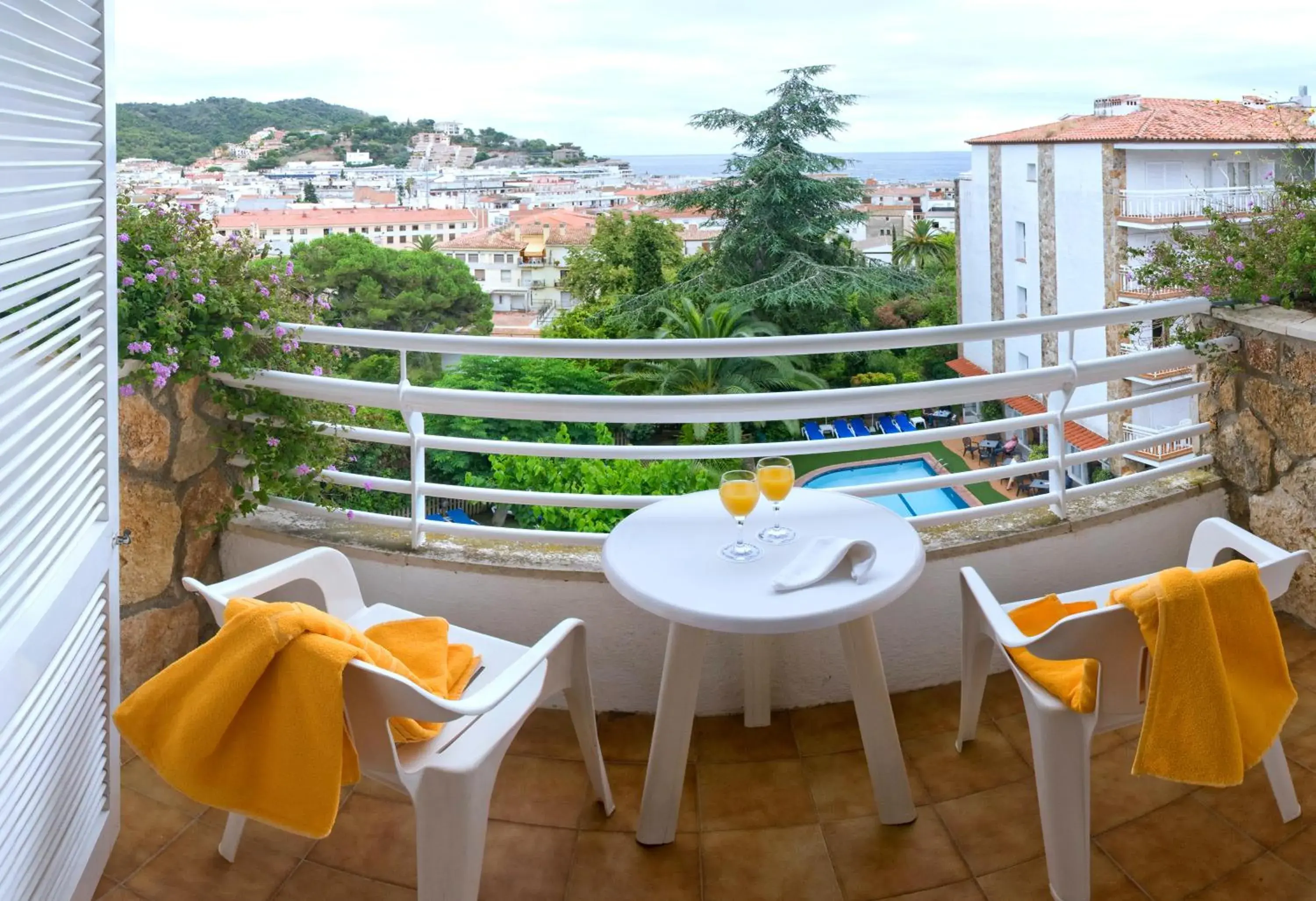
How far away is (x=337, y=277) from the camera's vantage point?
2430cm

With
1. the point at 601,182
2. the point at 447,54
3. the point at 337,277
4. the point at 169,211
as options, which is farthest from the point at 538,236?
the point at 169,211

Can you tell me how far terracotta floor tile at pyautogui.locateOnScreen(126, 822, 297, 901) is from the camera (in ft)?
5.14

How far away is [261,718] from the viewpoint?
1.27 m

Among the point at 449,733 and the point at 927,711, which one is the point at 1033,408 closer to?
the point at 927,711

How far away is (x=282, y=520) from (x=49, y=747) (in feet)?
3.15

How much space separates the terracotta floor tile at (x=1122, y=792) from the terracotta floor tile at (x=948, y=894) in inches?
9.9

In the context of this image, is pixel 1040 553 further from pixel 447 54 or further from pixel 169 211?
pixel 447 54

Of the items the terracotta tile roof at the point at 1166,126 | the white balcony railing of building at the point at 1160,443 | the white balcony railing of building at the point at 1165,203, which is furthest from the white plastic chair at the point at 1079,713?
the white balcony railing of building at the point at 1165,203

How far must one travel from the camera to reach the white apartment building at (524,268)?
27859mm

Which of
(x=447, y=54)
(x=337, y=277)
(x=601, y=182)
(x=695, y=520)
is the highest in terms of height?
(x=447, y=54)

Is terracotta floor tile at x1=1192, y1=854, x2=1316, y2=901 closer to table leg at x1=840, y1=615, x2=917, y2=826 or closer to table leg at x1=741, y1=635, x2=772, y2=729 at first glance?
table leg at x1=840, y1=615, x2=917, y2=826

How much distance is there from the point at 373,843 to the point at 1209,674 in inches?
49.6

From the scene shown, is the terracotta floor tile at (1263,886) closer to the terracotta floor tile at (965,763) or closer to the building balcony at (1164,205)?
the terracotta floor tile at (965,763)

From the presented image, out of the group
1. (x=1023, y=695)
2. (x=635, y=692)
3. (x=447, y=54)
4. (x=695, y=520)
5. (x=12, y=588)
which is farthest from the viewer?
(x=447, y=54)
